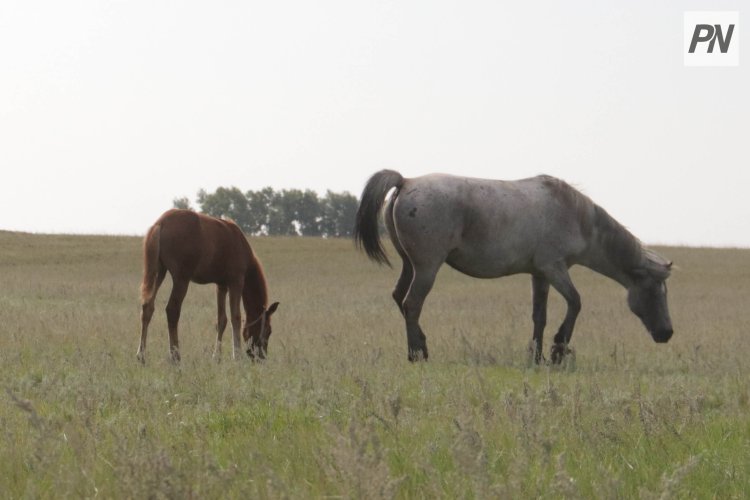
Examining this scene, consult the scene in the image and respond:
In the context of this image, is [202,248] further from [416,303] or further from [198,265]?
[416,303]

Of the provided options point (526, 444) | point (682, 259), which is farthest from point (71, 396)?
point (682, 259)

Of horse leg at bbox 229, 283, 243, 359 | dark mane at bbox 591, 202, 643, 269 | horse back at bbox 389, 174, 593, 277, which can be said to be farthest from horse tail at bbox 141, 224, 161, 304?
dark mane at bbox 591, 202, 643, 269

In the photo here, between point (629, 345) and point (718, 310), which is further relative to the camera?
point (718, 310)

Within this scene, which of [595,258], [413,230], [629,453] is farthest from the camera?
[595,258]

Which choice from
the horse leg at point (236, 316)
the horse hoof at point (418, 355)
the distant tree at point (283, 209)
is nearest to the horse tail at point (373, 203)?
the horse hoof at point (418, 355)

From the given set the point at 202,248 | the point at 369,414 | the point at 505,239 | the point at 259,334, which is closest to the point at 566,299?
the point at 505,239

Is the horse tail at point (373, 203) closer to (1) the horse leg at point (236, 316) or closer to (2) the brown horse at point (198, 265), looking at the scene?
(2) the brown horse at point (198, 265)

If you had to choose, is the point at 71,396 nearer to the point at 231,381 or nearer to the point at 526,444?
the point at 231,381

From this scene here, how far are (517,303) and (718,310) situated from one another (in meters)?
4.61

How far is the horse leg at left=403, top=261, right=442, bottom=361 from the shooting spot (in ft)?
37.9

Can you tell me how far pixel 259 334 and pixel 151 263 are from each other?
1513mm

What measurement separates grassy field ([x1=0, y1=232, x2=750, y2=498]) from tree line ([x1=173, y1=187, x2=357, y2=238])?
8605cm

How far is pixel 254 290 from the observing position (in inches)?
480

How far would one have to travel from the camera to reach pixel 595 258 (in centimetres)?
1301
